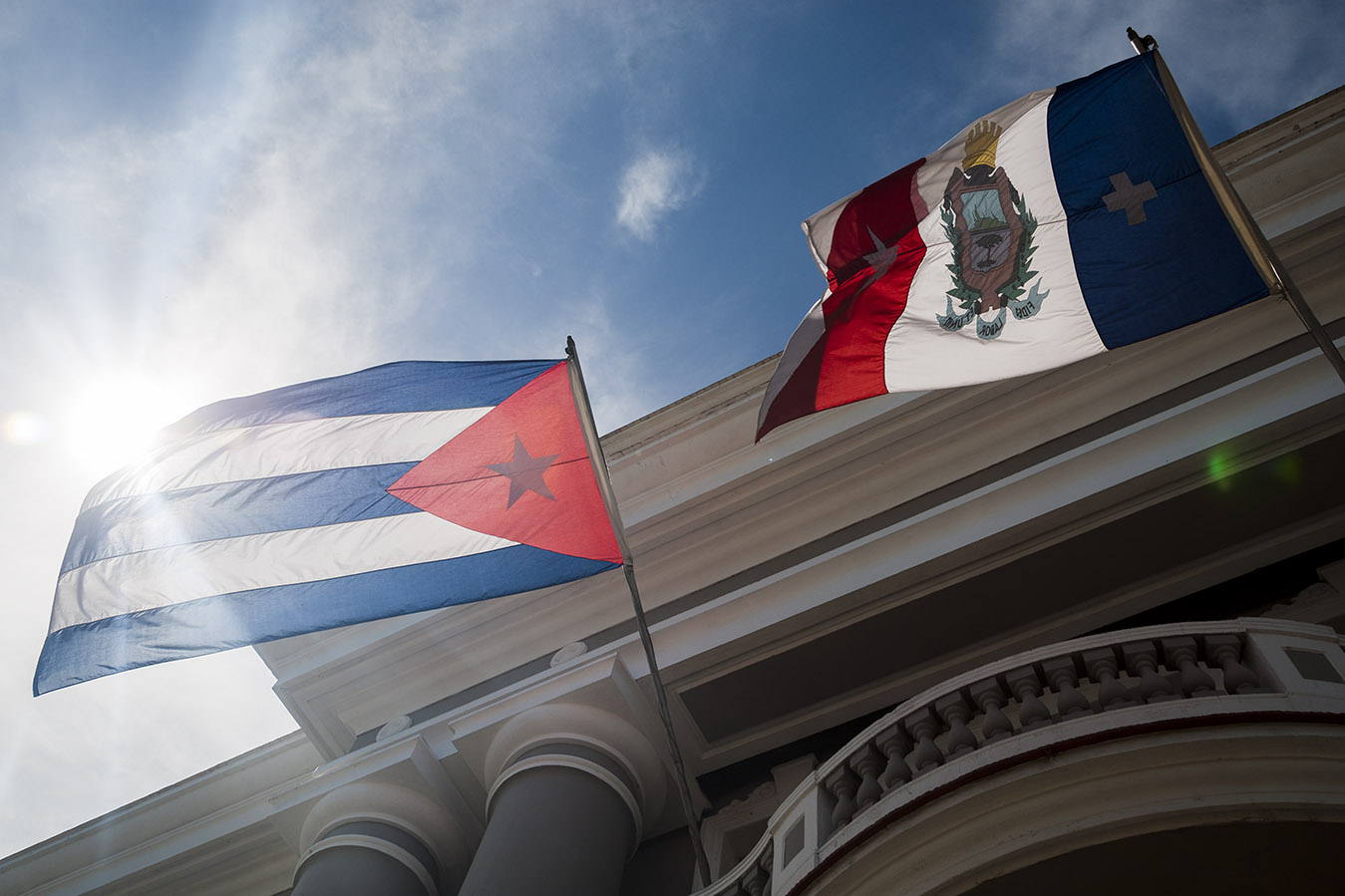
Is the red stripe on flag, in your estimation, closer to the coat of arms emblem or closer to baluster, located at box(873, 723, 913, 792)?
the coat of arms emblem

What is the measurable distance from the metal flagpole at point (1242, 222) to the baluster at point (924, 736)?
10.0ft

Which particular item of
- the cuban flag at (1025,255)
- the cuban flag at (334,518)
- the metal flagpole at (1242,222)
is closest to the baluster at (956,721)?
the cuban flag at (1025,255)

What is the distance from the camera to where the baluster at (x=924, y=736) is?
603 cm

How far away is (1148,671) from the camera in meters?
5.82

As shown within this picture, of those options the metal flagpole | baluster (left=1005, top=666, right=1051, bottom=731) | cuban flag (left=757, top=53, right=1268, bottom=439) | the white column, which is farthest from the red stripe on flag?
the white column

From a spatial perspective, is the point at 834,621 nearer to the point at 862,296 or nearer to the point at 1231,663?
the point at 862,296

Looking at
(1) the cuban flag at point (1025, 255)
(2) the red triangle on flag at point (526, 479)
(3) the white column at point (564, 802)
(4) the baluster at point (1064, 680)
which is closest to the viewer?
(4) the baluster at point (1064, 680)

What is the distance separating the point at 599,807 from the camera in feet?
28.0

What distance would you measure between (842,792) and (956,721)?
78 cm

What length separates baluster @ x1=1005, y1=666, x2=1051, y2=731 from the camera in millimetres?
5902

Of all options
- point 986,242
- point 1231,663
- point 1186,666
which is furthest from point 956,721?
point 986,242

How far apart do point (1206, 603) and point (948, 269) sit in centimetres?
341

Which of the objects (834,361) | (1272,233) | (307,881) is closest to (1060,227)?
(834,361)

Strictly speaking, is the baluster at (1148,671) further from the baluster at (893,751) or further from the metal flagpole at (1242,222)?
the metal flagpole at (1242,222)
